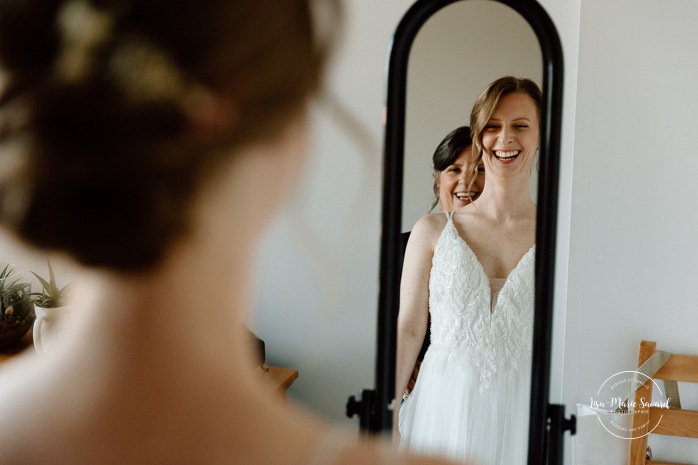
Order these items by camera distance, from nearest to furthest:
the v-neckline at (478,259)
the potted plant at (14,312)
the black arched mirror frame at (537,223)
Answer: the black arched mirror frame at (537,223), the v-neckline at (478,259), the potted plant at (14,312)

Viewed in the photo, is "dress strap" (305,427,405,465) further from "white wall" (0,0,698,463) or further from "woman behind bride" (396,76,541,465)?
"white wall" (0,0,698,463)

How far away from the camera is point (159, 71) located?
0.28 metres

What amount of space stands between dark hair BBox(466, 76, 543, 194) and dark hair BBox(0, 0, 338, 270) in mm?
410

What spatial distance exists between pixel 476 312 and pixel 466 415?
127mm

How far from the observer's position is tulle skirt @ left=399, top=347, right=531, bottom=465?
710mm

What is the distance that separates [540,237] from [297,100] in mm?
358

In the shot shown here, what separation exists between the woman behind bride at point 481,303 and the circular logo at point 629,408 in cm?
73

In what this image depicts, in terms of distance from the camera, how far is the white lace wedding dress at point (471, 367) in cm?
71

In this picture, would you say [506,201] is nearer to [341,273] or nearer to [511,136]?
[511,136]

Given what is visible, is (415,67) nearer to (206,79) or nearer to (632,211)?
(206,79)

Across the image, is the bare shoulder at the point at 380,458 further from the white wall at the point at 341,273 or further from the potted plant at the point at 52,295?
the potted plant at the point at 52,295

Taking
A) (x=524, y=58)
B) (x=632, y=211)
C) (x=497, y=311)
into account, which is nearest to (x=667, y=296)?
(x=632, y=211)

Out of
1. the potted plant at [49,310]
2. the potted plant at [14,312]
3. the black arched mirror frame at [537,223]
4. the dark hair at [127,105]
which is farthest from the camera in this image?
the potted plant at [14,312]

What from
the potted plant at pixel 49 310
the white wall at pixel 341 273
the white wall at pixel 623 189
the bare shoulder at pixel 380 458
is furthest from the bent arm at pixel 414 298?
the potted plant at pixel 49 310
